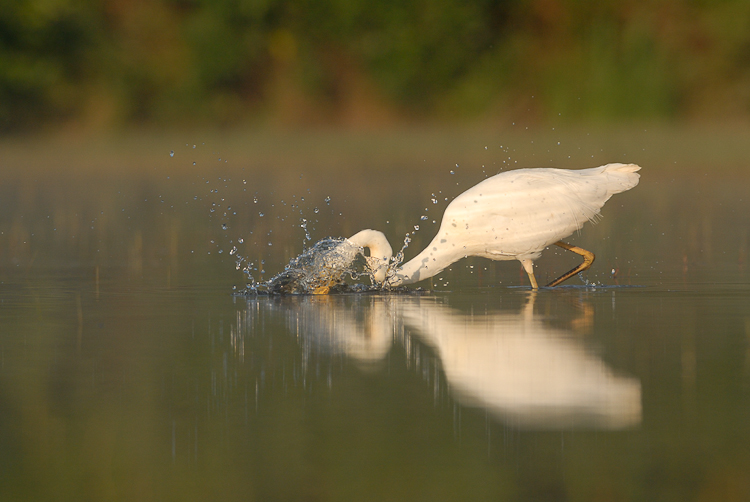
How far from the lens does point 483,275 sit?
456 inches

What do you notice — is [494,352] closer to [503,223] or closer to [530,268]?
[503,223]

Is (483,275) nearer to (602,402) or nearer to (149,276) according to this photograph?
(149,276)

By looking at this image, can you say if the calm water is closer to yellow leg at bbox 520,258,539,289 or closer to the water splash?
yellow leg at bbox 520,258,539,289

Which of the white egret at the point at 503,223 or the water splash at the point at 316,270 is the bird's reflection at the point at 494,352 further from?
the white egret at the point at 503,223

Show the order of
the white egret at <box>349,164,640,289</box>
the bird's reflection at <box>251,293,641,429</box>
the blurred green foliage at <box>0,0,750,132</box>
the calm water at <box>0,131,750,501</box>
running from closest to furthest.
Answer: the calm water at <box>0,131,750,501</box>, the bird's reflection at <box>251,293,641,429</box>, the white egret at <box>349,164,640,289</box>, the blurred green foliage at <box>0,0,750,132</box>

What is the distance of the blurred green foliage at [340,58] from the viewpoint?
34.8 m

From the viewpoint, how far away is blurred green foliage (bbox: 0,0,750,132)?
34.8 m

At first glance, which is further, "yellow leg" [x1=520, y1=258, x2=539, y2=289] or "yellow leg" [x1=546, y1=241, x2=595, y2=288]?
"yellow leg" [x1=546, y1=241, x2=595, y2=288]

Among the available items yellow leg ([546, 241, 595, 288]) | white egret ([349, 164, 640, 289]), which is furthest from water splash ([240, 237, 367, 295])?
yellow leg ([546, 241, 595, 288])

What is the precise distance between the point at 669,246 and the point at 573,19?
2487 centimetres

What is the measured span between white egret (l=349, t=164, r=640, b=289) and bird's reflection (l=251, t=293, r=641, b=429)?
361 millimetres

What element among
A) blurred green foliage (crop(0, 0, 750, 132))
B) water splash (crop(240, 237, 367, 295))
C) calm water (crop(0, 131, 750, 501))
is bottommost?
calm water (crop(0, 131, 750, 501))

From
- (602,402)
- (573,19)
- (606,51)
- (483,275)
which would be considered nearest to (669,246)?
(483,275)

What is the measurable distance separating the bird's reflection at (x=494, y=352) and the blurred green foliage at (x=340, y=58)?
1010 inches
